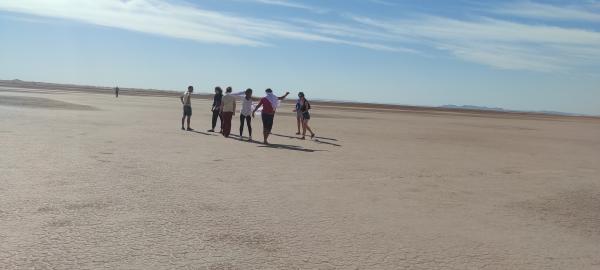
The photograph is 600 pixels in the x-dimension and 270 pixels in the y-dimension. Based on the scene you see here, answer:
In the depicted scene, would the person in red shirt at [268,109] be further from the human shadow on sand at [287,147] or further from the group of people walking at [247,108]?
the human shadow on sand at [287,147]

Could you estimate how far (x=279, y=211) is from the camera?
6.87 metres

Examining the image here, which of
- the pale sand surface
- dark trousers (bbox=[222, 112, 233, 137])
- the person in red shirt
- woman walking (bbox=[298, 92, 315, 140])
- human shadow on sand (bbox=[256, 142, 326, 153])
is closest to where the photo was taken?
the pale sand surface

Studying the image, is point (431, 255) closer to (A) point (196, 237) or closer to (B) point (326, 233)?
(B) point (326, 233)

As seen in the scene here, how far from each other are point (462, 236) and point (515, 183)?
4.75 m

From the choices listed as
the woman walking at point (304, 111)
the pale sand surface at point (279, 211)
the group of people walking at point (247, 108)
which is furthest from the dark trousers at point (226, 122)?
the pale sand surface at point (279, 211)

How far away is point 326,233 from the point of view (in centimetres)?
592

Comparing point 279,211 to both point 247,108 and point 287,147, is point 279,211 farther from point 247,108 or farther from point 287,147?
point 247,108

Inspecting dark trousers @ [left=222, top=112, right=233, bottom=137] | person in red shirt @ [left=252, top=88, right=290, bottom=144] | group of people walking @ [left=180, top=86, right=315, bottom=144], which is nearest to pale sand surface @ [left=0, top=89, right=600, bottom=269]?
person in red shirt @ [left=252, top=88, right=290, bottom=144]

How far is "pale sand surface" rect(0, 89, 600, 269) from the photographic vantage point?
5055mm

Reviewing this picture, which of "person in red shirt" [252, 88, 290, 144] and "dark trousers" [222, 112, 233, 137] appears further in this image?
"dark trousers" [222, 112, 233, 137]

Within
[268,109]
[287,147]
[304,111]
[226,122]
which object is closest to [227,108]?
[226,122]

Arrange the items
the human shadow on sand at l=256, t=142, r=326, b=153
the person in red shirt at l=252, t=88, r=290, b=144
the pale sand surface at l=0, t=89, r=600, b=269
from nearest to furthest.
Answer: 1. the pale sand surface at l=0, t=89, r=600, b=269
2. the human shadow on sand at l=256, t=142, r=326, b=153
3. the person in red shirt at l=252, t=88, r=290, b=144

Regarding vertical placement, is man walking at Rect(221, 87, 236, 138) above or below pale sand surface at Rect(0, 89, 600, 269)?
above

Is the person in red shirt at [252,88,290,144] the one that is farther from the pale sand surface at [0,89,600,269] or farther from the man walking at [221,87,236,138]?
the pale sand surface at [0,89,600,269]
